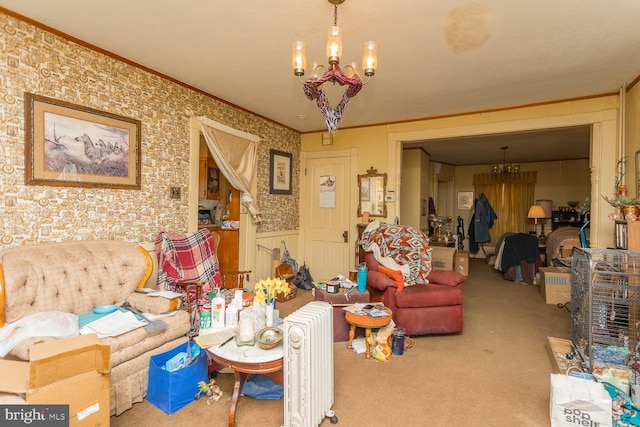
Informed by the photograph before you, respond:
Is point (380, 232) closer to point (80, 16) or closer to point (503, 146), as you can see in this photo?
point (80, 16)

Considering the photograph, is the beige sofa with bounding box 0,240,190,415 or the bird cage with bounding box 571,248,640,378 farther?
the bird cage with bounding box 571,248,640,378

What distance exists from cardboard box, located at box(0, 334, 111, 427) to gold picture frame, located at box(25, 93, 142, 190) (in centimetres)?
148

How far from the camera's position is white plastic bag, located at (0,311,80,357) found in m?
1.83

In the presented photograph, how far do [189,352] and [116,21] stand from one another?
8.13 feet

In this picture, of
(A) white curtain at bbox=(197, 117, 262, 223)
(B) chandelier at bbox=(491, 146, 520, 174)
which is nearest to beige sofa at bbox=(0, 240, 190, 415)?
(A) white curtain at bbox=(197, 117, 262, 223)

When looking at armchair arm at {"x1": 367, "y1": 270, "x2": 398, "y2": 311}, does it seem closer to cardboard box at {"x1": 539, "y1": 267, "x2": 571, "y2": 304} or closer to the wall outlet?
the wall outlet

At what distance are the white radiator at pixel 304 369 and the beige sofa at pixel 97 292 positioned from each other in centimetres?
111

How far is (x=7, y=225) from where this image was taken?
7.60ft

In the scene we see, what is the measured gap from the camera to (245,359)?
191 cm

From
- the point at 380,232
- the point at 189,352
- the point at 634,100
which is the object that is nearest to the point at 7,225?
the point at 189,352

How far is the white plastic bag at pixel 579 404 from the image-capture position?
1.82 m

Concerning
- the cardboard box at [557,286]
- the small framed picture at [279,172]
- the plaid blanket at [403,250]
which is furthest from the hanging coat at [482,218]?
the small framed picture at [279,172]

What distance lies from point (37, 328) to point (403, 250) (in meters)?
3.30

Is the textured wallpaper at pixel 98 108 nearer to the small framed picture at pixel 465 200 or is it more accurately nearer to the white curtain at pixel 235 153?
the white curtain at pixel 235 153
